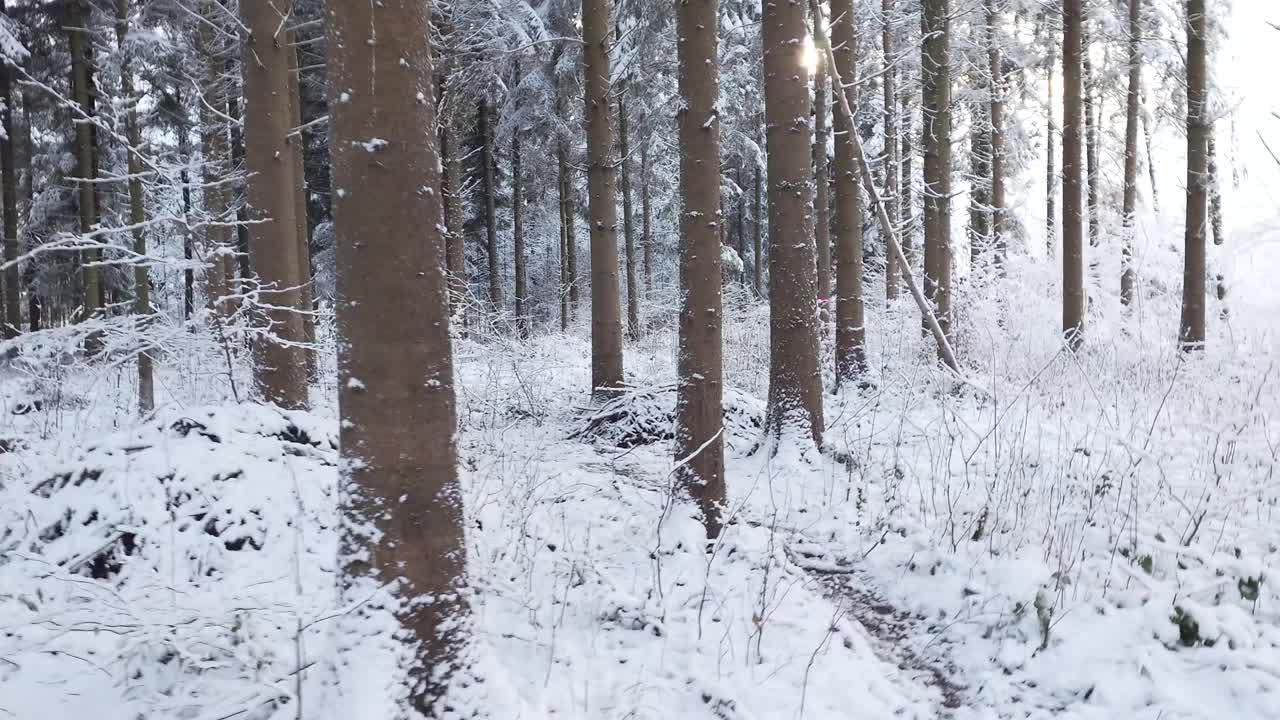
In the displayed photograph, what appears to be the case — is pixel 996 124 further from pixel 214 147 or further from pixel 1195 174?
pixel 214 147

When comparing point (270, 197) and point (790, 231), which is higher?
point (270, 197)

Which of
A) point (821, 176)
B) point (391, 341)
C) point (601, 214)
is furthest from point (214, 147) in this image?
point (391, 341)

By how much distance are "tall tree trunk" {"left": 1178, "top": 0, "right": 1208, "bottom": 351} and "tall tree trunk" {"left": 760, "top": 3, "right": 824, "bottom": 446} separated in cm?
601

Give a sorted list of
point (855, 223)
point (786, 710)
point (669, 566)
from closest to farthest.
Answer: point (786, 710) < point (669, 566) < point (855, 223)

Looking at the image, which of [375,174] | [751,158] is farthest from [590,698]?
[751,158]

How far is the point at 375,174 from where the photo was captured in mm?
2514

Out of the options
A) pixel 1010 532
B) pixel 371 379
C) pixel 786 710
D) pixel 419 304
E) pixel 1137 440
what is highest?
pixel 419 304

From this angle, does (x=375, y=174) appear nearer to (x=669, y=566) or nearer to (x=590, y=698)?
(x=590, y=698)

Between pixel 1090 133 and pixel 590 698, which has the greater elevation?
pixel 1090 133

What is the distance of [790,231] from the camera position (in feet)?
19.9

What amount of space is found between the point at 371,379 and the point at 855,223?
27.0 ft

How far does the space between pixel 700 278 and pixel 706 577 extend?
208cm

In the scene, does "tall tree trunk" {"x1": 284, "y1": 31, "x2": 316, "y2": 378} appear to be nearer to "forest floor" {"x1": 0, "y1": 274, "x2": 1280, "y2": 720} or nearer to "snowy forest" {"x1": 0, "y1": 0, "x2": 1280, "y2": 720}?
"snowy forest" {"x1": 0, "y1": 0, "x2": 1280, "y2": 720}

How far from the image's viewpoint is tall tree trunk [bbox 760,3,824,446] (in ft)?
19.7
